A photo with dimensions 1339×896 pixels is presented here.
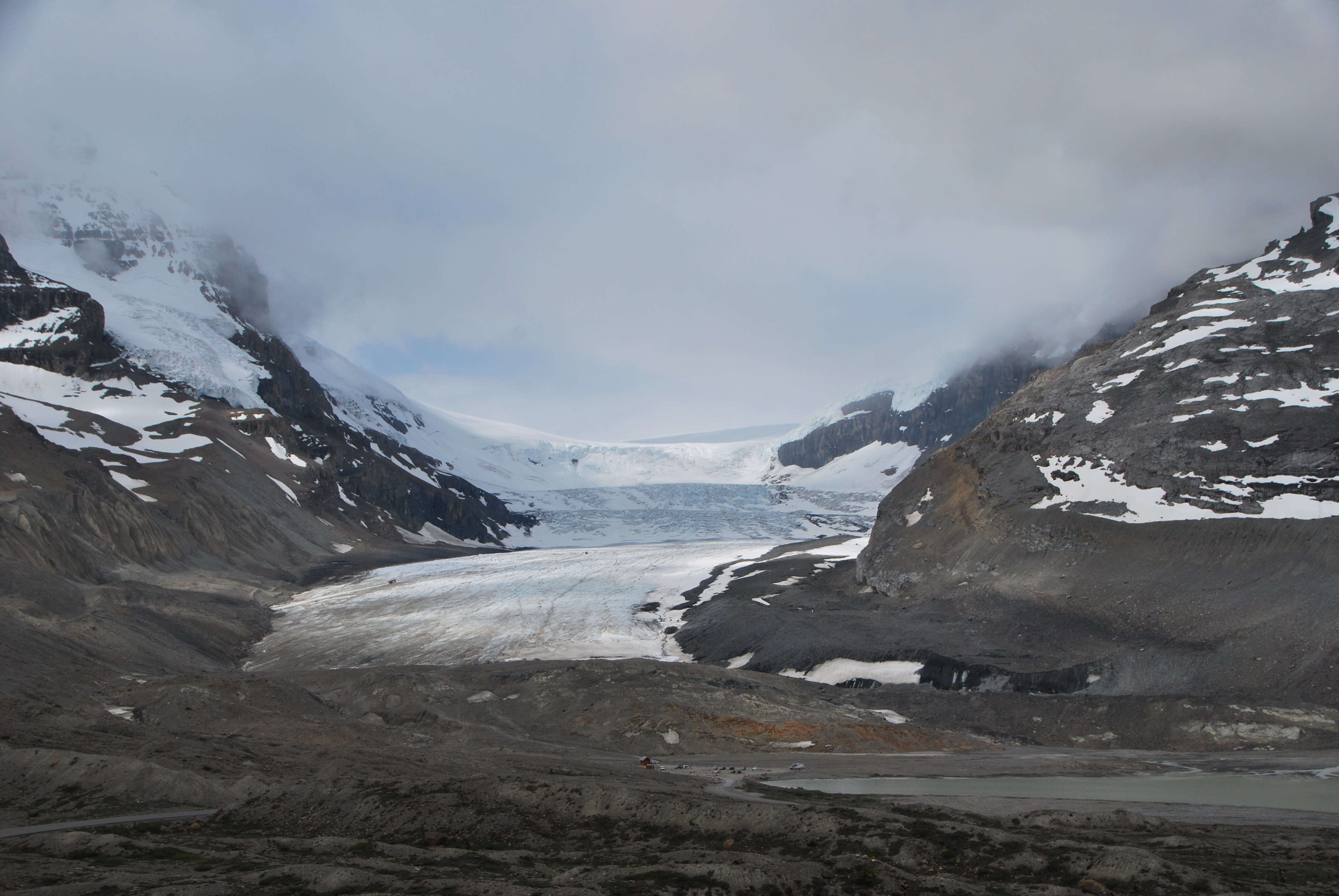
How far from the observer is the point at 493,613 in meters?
67.6

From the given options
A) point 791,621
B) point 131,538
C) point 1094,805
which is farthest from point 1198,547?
point 131,538

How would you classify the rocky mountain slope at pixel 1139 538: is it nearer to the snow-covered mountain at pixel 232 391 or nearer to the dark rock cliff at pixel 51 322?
the snow-covered mountain at pixel 232 391

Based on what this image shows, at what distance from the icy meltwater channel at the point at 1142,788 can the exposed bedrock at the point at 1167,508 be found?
12931 millimetres

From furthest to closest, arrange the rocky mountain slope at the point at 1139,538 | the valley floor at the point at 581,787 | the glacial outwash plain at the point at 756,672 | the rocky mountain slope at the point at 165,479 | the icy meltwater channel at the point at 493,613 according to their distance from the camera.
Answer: the icy meltwater channel at the point at 493,613 < the rocky mountain slope at the point at 165,479 < the rocky mountain slope at the point at 1139,538 < the glacial outwash plain at the point at 756,672 < the valley floor at the point at 581,787

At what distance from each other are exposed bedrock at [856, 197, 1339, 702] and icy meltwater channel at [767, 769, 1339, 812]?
12.9 meters

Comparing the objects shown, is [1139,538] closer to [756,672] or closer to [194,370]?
[756,672]

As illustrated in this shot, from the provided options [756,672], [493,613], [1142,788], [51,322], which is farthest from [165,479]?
[1142,788]

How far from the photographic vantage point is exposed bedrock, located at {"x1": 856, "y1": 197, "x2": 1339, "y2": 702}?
4269cm

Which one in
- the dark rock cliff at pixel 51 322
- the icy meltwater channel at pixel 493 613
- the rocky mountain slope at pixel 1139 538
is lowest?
the icy meltwater channel at pixel 493 613

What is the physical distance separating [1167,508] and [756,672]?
27427 mm

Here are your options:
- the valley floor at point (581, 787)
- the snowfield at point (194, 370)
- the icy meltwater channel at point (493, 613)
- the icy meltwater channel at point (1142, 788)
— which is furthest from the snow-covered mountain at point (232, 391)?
the icy meltwater channel at point (1142, 788)

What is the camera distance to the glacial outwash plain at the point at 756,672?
50.1ft

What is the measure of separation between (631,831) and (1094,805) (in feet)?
42.6

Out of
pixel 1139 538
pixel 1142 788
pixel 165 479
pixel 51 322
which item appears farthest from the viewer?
pixel 51 322
